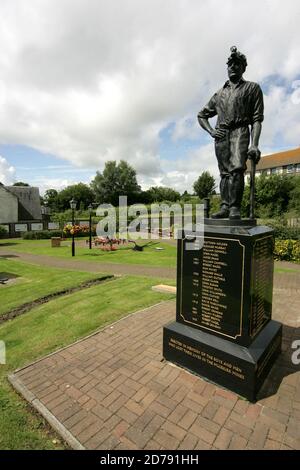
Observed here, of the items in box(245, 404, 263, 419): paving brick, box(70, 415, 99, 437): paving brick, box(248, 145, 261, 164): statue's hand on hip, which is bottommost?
box(70, 415, 99, 437): paving brick

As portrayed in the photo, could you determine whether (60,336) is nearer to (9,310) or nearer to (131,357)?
(131,357)

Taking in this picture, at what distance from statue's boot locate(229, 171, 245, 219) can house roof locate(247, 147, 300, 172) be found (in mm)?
53722

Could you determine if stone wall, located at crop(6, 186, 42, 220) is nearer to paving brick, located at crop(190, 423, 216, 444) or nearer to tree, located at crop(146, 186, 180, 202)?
tree, located at crop(146, 186, 180, 202)

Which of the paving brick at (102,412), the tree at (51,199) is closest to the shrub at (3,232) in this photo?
the paving brick at (102,412)

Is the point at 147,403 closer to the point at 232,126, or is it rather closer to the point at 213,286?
the point at 213,286

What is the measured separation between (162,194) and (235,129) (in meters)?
57.4

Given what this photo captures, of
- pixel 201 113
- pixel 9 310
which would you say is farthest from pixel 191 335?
pixel 9 310

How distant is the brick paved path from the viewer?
3100 mm

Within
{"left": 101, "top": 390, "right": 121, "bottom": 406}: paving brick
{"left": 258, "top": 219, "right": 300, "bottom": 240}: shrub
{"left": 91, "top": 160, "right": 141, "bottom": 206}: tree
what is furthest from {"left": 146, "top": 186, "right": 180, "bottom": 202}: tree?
{"left": 101, "top": 390, "right": 121, "bottom": 406}: paving brick

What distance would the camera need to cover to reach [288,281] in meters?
9.88

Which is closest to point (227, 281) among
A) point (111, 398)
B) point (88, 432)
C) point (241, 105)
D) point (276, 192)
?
point (111, 398)

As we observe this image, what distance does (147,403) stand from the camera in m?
3.67

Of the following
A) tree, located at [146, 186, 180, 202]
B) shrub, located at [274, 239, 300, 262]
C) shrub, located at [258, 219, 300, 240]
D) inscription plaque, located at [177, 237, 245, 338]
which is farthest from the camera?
tree, located at [146, 186, 180, 202]

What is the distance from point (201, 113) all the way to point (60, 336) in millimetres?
5270
